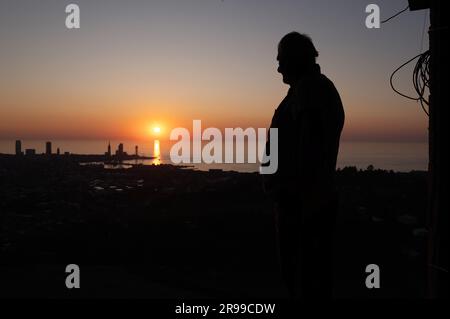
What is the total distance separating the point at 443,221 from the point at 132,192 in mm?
12934

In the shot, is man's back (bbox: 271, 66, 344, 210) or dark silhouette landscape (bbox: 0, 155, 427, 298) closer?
man's back (bbox: 271, 66, 344, 210)

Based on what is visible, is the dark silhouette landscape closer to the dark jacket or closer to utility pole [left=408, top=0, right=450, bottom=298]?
utility pole [left=408, top=0, right=450, bottom=298]

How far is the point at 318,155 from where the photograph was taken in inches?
88.7

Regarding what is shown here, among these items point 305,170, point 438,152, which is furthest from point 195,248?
point 305,170

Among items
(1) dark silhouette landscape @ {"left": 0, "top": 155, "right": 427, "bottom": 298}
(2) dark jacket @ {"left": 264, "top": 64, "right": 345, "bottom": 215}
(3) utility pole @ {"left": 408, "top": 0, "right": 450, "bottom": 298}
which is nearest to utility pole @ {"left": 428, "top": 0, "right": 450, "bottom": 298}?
(3) utility pole @ {"left": 408, "top": 0, "right": 450, "bottom": 298}

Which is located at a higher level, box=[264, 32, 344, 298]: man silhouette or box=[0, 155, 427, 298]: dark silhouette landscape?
box=[264, 32, 344, 298]: man silhouette

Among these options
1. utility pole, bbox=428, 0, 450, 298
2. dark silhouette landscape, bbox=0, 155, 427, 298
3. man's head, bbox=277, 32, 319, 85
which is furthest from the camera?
dark silhouette landscape, bbox=0, 155, 427, 298

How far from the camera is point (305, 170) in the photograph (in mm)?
2262

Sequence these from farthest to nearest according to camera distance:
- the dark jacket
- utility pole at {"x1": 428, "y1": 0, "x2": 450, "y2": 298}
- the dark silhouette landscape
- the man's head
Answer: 1. the dark silhouette landscape
2. utility pole at {"x1": 428, "y1": 0, "x2": 450, "y2": 298}
3. the man's head
4. the dark jacket

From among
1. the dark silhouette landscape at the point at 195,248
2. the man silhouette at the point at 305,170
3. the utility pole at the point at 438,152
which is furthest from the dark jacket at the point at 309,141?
the dark silhouette landscape at the point at 195,248

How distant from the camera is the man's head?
240cm

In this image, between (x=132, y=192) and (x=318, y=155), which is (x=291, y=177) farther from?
(x=132, y=192)

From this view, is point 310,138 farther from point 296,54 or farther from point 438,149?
point 438,149
